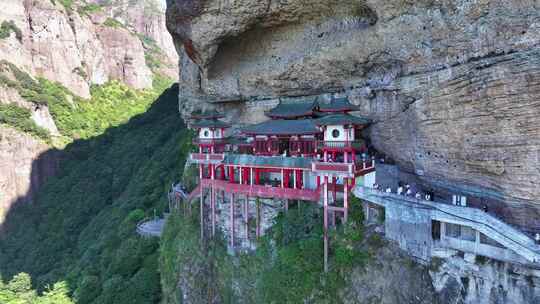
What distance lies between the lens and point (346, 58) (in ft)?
64.3

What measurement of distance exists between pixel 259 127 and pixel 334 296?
1019cm

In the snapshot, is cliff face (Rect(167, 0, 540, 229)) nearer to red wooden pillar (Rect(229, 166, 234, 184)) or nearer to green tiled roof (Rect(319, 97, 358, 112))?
green tiled roof (Rect(319, 97, 358, 112))

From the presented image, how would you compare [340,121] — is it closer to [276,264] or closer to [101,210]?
[276,264]

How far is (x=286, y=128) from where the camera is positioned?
67.0 ft

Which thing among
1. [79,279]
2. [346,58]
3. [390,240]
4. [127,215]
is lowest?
[79,279]

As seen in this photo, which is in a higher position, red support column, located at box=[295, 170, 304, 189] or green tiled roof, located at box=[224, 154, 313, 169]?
green tiled roof, located at box=[224, 154, 313, 169]

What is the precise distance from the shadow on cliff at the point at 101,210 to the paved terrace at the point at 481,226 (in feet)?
64.0

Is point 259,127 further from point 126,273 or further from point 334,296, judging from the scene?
point 126,273

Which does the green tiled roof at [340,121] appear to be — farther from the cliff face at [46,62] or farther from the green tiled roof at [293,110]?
the cliff face at [46,62]

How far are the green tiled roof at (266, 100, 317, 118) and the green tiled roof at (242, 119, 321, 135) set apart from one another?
672 mm

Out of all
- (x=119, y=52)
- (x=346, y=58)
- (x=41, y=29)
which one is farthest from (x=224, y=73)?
(x=119, y=52)

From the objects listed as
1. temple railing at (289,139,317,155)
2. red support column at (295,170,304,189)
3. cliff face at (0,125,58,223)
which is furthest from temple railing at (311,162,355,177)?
cliff face at (0,125,58,223)

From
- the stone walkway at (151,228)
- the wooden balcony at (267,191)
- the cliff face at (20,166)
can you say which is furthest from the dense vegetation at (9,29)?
the wooden balcony at (267,191)

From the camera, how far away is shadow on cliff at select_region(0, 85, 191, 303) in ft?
93.2
